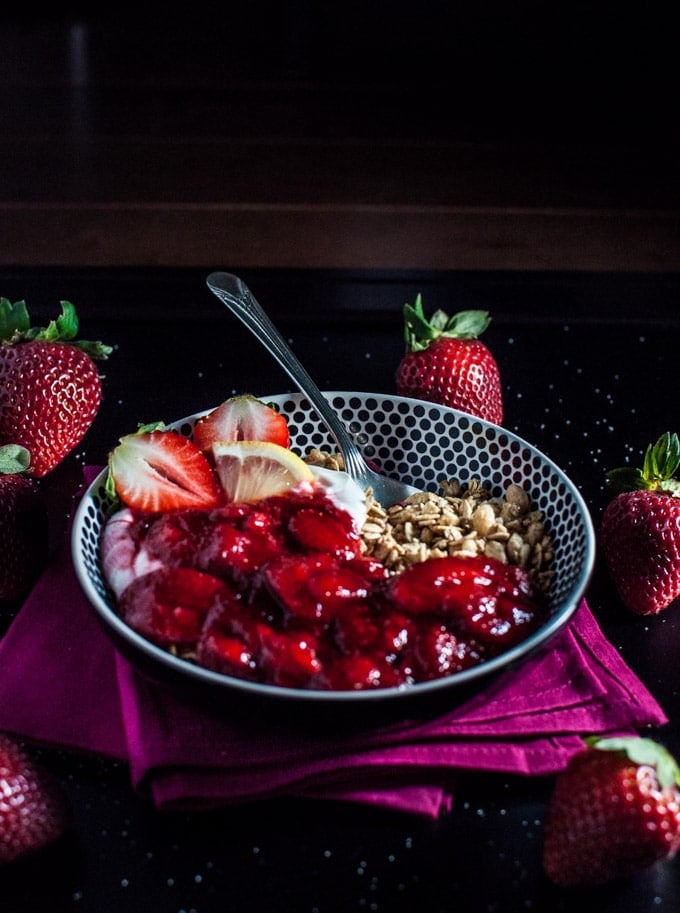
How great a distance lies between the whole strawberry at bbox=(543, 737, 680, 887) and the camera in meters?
0.89

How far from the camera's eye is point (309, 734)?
99 cm

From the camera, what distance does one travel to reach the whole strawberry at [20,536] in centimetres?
122

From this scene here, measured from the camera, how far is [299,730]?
981 millimetres

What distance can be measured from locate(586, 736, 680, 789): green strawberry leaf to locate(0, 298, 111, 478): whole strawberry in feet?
2.68

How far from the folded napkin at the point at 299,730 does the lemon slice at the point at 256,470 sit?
216 millimetres

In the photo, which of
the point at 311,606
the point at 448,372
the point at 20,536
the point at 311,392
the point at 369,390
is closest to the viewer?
the point at 311,606

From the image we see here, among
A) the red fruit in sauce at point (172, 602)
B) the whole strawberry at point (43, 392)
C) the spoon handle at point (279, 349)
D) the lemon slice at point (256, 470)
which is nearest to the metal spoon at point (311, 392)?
the spoon handle at point (279, 349)

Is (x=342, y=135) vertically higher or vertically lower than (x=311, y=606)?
lower

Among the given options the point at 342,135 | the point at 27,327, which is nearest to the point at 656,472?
the point at 27,327

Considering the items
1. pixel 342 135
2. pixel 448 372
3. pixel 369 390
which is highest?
pixel 448 372

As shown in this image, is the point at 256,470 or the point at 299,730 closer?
the point at 299,730

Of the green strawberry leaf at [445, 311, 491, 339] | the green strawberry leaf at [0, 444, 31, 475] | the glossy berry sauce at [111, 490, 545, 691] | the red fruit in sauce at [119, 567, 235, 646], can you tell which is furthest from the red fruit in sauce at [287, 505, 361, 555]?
the green strawberry leaf at [445, 311, 491, 339]

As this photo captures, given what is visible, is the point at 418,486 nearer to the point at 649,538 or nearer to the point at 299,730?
the point at 649,538

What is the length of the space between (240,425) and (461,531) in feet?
0.94
